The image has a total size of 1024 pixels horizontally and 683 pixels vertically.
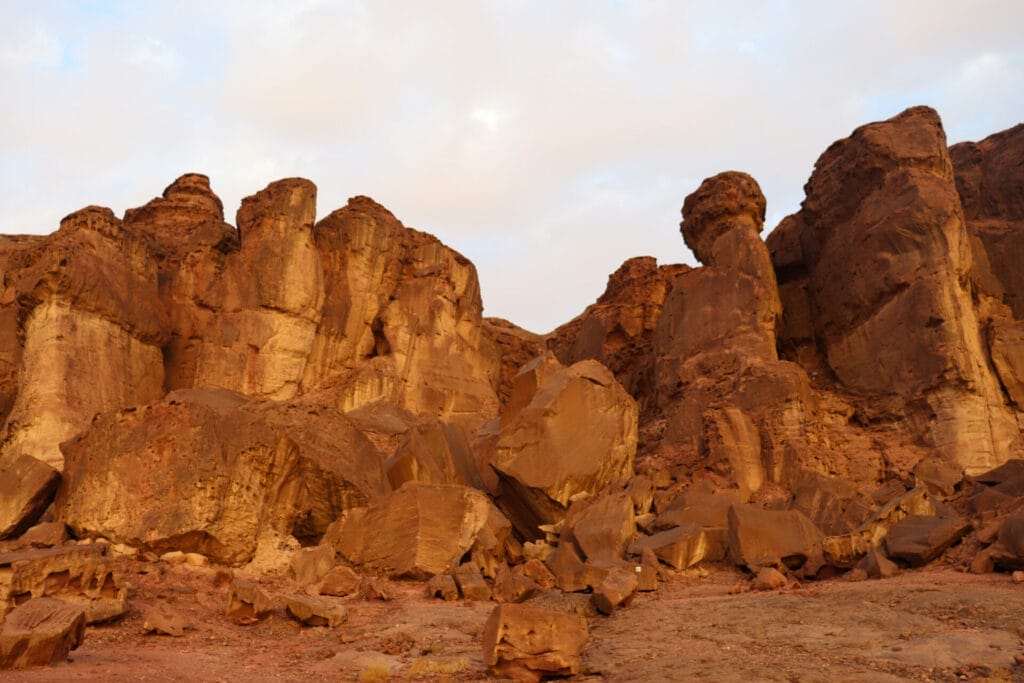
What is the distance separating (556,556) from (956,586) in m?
5.71

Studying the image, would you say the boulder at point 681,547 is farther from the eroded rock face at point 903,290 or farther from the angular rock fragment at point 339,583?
the eroded rock face at point 903,290

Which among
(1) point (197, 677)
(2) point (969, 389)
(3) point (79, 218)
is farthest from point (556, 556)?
(3) point (79, 218)

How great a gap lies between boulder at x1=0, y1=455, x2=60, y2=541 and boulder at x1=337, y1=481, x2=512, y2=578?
192 inches

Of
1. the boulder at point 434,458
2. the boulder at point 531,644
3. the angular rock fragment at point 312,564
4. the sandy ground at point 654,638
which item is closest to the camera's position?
the sandy ground at point 654,638

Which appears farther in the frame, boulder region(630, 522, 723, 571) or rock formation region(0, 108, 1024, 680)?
boulder region(630, 522, 723, 571)

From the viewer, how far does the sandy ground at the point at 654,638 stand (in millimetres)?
6770

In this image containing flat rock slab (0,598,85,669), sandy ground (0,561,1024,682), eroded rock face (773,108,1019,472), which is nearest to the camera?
flat rock slab (0,598,85,669)

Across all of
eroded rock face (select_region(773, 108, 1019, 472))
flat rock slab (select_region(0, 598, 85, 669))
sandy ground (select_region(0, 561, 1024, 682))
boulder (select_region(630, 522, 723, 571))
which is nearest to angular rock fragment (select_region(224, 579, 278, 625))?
sandy ground (select_region(0, 561, 1024, 682))

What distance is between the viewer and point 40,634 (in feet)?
21.7

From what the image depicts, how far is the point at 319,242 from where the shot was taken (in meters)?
33.2

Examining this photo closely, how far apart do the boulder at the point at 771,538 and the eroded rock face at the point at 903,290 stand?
382 inches

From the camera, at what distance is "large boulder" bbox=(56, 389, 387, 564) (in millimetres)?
12117

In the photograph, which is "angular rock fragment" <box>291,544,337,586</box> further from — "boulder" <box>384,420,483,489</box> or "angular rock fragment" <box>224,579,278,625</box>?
"boulder" <box>384,420,483,489</box>

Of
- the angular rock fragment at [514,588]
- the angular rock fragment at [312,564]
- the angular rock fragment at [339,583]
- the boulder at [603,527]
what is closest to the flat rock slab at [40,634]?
the angular rock fragment at [339,583]
